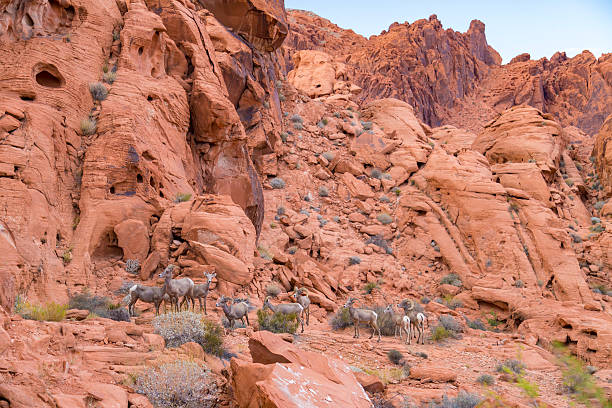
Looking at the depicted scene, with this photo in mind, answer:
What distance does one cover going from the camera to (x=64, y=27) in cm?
1391

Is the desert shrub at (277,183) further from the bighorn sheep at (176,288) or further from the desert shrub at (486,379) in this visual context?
the desert shrub at (486,379)

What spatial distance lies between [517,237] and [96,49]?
64.6 feet

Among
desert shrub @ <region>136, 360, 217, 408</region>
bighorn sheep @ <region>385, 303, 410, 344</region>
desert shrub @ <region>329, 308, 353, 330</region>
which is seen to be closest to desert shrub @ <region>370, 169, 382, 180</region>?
bighorn sheep @ <region>385, 303, 410, 344</region>

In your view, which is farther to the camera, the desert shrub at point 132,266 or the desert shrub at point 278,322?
the desert shrub at point 132,266

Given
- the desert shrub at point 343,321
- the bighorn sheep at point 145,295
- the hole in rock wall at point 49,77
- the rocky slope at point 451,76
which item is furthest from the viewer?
the rocky slope at point 451,76

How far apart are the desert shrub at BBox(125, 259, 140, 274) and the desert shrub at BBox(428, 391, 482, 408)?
349 inches

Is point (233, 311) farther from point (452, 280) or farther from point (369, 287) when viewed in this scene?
point (452, 280)

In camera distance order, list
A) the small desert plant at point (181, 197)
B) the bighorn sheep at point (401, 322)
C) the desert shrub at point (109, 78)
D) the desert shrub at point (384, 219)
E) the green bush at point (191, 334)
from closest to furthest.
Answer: the green bush at point (191, 334), the bighorn sheep at point (401, 322), the small desert plant at point (181, 197), the desert shrub at point (109, 78), the desert shrub at point (384, 219)

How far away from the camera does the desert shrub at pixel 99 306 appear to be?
8.96m

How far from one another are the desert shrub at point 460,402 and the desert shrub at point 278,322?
4.28 meters

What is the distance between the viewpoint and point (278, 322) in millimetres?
10258

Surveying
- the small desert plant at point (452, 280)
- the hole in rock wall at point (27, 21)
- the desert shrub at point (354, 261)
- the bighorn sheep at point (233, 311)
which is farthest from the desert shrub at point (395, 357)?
the hole in rock wall at point (27, 21)

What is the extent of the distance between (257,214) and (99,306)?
894 cm

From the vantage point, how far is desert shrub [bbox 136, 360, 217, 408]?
500 centimetres
